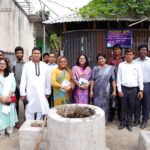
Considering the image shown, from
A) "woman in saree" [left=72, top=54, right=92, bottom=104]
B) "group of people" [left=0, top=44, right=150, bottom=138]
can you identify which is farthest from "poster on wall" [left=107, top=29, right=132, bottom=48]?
"woman in saree" [left=72, top=54, right=92, bottom=104]

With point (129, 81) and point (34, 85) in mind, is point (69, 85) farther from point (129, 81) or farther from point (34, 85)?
point (129, 81)

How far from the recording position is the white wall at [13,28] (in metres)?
6.86

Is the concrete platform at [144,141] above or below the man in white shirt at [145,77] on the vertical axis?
below

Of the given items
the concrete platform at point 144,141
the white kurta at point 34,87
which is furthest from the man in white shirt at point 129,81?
the white kurta at point 34,87

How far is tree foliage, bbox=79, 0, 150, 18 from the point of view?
5.48m

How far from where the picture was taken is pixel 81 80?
3762mm

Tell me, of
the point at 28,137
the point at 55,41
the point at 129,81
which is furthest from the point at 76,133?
the point at 55,41

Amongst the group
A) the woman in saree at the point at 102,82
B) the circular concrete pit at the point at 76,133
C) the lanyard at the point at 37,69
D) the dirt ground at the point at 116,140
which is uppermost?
the lanyard at the point at 37,69

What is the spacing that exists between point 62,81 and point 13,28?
5.84m

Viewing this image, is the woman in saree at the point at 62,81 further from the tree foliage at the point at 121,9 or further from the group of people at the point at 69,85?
the tree foliage at the point at 121,9

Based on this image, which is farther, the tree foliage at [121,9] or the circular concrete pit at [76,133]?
the tree foliage at [121,9]

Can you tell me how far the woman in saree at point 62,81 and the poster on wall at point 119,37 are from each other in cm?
274

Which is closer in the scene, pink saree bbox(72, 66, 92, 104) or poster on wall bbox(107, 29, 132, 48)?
pink saree bbox(72, 66, 92, 104)

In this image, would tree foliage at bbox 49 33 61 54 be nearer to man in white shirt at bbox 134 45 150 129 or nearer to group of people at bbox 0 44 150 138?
group of people at bbox 0 44 150 138
